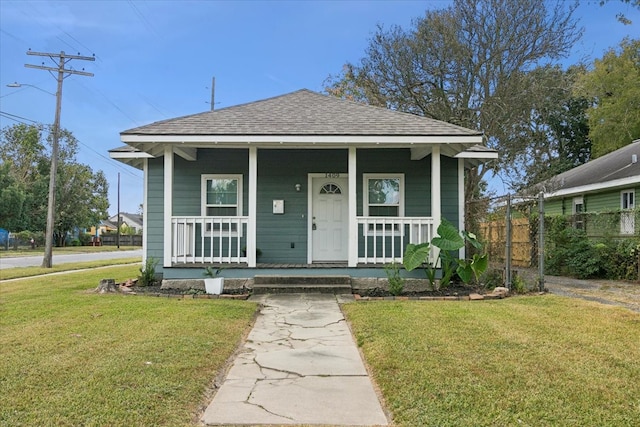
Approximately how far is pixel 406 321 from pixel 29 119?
2251 centimetres

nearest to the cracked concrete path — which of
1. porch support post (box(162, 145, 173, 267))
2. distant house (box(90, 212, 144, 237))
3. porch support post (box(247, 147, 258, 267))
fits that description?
porch support post (box(247, 147, 258, 267))

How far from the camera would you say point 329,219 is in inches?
389

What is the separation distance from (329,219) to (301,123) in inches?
87.3

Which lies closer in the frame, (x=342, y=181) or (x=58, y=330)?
(x=58, y=330)

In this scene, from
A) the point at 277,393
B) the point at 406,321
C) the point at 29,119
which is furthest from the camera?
the point at 29,119

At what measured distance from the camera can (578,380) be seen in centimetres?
354

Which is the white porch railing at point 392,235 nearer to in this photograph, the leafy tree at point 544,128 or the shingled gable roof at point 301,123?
the shingled gable roof at point 301,123

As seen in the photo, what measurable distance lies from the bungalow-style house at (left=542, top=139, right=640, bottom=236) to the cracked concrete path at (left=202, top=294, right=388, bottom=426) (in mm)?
9294

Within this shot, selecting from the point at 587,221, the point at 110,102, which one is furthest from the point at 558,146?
the point at 110,102

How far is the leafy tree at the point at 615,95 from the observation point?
22.5 metres

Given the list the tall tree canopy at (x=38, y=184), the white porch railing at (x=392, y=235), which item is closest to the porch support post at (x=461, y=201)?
the white porch railing at (x=392, y=235)

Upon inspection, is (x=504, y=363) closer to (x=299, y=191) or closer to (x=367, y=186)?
(x=367, y=186)

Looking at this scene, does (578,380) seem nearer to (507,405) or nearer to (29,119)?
(507,405)

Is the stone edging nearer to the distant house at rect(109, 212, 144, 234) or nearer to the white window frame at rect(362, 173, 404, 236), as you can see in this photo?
the white window frame at rect(362, 173, 404, 236)
